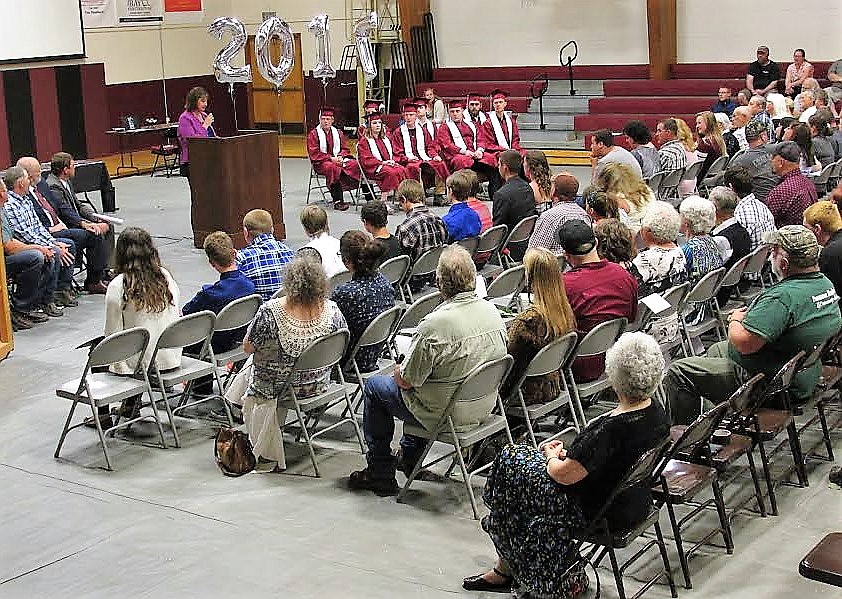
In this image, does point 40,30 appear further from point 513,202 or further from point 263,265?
point 263,265

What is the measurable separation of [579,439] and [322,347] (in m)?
1.72

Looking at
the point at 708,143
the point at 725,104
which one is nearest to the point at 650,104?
the point at 725,104

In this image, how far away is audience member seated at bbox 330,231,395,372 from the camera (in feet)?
19.6

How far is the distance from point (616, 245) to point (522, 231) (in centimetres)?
267

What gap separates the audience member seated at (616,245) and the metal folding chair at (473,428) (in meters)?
1.40

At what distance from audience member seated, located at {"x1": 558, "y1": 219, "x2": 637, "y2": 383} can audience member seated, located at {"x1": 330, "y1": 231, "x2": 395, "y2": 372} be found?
1.00 meters

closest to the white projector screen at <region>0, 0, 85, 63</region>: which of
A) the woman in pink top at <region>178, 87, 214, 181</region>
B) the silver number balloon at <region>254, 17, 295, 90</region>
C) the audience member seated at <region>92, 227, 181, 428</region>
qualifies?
the woman in pink top at <region>178, 87, 214, 181</region>

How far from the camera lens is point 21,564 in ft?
16.0

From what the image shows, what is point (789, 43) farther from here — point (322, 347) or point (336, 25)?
point (322, 347)

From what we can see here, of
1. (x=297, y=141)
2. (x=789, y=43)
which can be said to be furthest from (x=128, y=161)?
(x=789, y=43)

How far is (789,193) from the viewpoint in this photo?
28.3ft

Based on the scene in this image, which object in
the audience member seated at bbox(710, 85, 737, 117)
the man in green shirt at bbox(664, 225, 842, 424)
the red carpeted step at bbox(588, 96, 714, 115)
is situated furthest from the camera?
the red carpeted step at bbox(588, 96, 714, 115)

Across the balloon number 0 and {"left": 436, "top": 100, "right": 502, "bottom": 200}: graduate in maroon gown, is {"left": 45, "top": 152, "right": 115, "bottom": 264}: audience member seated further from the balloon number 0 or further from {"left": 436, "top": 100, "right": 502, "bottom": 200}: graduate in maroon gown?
{"left": 436, "top": 100, "right": 502, "bottom": 200}: graduate in maroon gown

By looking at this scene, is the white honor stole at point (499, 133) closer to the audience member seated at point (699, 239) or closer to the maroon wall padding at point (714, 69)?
the maroon wall padding at point (714, 69)
